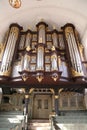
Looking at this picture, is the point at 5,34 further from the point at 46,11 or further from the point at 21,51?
the point at 46,11

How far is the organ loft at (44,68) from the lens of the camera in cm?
793

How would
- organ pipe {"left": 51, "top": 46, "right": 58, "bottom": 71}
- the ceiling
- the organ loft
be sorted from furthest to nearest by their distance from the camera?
1. the ceiling
2. the organ loft
3. organ pipe {"left": 51, "top": 46, "right": 58, "bottom": 71}

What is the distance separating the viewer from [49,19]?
1095 centimetres

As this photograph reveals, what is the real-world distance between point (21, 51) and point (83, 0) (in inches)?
170

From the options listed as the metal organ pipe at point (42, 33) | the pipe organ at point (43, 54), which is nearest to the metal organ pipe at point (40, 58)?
the pipe organ at point (43, 54)

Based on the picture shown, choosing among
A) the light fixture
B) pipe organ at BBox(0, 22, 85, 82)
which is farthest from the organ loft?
the light fixture

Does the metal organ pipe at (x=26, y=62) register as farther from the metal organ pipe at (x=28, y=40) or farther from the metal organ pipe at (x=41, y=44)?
the metal organ pipe at (x=28, y=40)

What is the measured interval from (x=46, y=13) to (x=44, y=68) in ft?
14.0

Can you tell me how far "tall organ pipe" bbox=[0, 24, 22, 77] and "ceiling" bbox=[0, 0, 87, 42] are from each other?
2.02 ft

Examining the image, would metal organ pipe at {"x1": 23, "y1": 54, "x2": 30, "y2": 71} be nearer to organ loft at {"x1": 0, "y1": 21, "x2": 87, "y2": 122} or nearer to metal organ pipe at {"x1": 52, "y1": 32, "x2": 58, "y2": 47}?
organ loft at {"x1": 0, "y1": 21, "x2": 87, "y2": 122}

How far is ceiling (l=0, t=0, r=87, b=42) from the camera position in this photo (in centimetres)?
930

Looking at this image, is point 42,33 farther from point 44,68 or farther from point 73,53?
point 44,68

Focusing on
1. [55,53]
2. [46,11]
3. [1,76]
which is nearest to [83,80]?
[55,53]

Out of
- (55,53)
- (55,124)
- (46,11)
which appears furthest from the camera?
(46,11)
